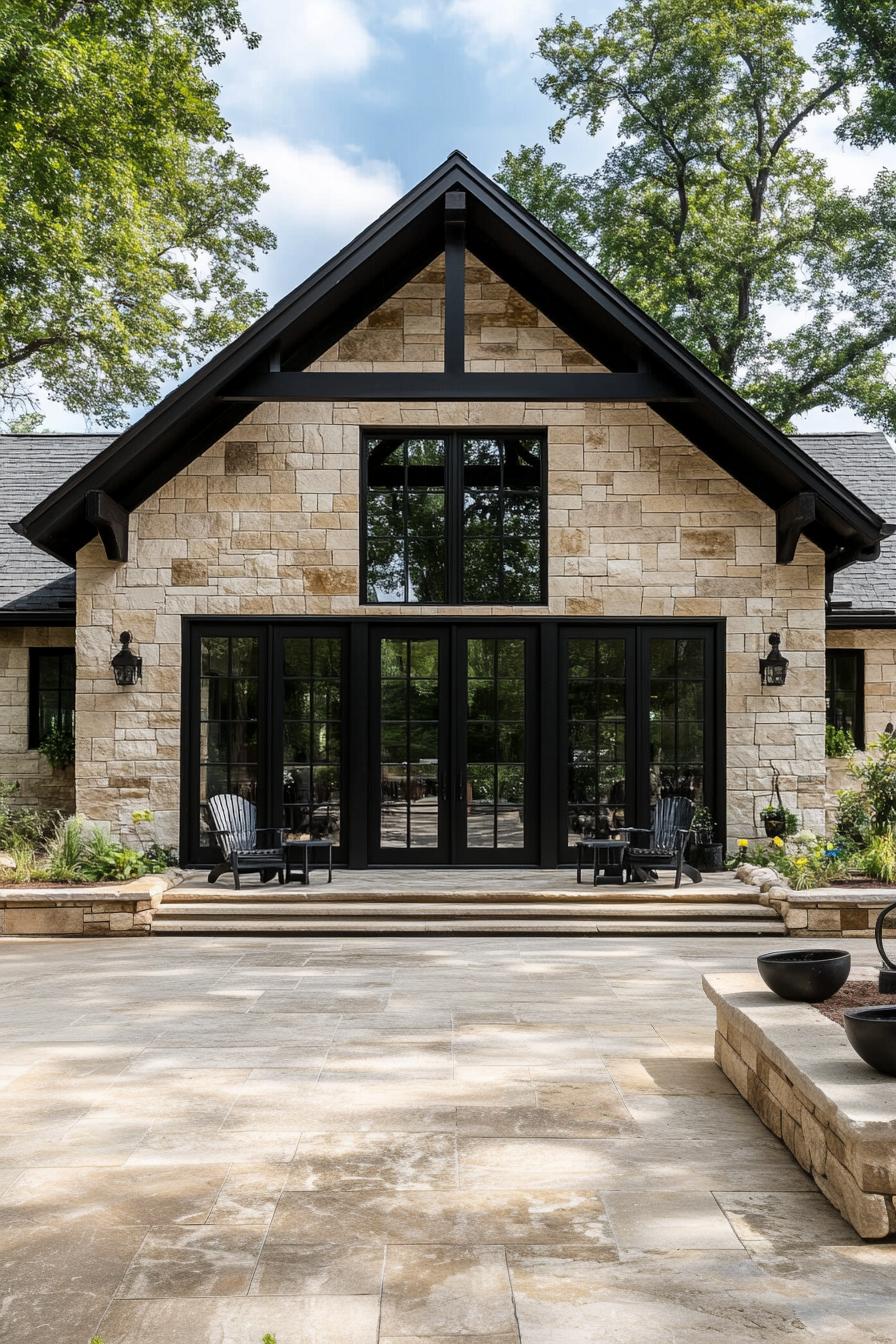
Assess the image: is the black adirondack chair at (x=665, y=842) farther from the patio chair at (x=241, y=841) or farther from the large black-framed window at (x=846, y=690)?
the patio chair at (x=241, y=841)

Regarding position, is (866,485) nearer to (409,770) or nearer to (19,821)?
(409,770)

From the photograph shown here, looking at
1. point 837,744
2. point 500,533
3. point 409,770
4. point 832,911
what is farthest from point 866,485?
point 409,770

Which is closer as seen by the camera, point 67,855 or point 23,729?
point 67,855

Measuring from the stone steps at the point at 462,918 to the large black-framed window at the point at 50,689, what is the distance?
12.2 ft

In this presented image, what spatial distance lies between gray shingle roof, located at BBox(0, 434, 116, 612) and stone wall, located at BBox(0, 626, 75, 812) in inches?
14.0

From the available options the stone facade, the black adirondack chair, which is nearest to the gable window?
the black adirondack chair

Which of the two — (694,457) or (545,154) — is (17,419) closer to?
(545,154)

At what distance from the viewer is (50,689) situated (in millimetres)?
11922

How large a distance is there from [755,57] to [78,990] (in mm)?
19769

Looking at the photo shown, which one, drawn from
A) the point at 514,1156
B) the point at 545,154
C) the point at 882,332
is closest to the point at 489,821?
the point at 514,1156

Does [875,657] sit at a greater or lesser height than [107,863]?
greater

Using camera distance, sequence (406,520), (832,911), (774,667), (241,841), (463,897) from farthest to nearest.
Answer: (406,520)
(774,667)
(241,841)
(463,897)
(832,911)

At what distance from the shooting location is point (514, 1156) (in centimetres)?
394

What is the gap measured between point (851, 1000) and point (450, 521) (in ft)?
22.5
